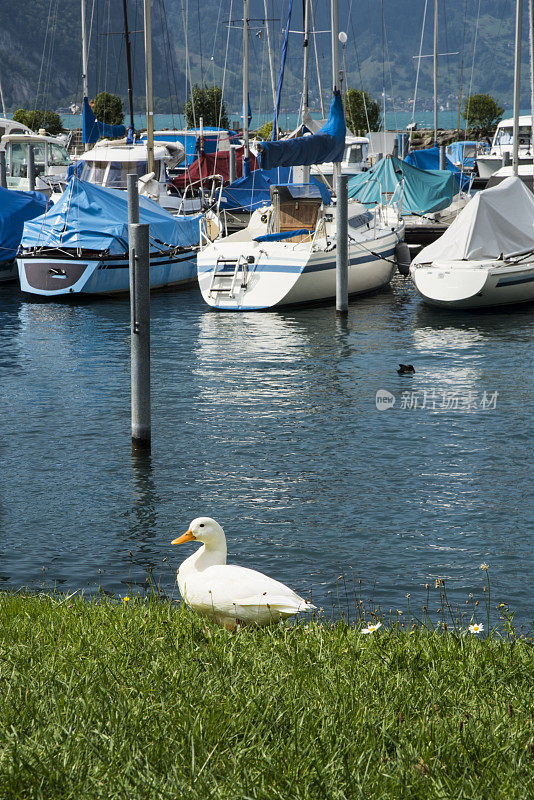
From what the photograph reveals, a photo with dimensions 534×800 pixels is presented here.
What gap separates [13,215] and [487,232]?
1429 cm

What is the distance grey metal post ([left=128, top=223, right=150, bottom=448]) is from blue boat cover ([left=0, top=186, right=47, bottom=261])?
18547 millimetres

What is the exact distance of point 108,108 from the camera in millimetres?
76938

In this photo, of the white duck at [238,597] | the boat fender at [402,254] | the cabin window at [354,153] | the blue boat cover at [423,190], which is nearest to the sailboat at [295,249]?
the boat fender at [402,254]

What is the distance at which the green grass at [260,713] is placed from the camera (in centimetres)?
359

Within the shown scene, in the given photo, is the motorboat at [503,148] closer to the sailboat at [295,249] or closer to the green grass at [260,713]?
the sailboat at [295,249]

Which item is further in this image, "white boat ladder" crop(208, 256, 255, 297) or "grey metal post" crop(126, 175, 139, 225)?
"white boat ladder" crop(208, 256, 255, 297)

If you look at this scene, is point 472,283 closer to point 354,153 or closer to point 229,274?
point 229,274

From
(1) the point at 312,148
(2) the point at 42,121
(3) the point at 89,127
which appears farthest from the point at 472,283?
(2) the point at 42,121

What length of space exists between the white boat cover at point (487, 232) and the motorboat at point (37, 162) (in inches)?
769

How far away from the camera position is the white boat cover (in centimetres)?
2402

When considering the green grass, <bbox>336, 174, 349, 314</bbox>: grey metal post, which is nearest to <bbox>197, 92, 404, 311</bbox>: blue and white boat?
<bbox>336, 174, 349, 314</bbox>: grey metal post

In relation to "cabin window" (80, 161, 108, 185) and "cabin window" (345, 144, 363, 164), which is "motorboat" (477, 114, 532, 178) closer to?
"cabin window" (345, 144, 363, 164)

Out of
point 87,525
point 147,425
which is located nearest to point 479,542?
point 87,525

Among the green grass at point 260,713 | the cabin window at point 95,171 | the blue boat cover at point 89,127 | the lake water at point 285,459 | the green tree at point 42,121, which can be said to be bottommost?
the lake water at point 285,459
